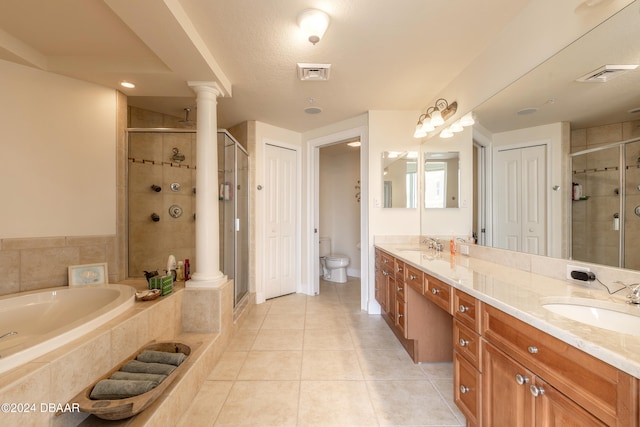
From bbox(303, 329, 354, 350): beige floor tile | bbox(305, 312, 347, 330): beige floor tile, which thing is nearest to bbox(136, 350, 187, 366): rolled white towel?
bbox(303, 329, 354, 350): beige floor tile

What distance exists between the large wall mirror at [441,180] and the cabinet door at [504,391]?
151cm

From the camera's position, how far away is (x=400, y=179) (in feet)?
9.12

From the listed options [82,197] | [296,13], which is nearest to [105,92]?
[82,197]

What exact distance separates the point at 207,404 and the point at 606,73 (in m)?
2.66

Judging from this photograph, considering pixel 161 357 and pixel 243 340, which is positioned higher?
pixel 161 357

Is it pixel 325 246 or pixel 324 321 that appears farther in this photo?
pixel 325 246

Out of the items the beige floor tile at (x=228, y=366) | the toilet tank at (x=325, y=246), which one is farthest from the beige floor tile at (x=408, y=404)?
the toilet tank at (x=325, y=246)

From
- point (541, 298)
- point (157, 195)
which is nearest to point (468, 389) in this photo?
point (541, 298)

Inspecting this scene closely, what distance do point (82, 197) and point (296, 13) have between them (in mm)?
2319

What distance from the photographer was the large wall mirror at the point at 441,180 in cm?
227

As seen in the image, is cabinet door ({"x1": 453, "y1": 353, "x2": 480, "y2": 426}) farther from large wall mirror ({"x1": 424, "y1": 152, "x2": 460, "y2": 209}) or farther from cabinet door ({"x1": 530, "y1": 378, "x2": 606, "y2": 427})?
large wall mirror ({"x1": 424, "y1": 152, "x2": 460, "y2": 209})

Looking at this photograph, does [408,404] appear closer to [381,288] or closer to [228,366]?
[381,288]

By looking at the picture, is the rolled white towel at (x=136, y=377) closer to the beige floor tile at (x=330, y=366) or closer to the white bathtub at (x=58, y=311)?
the white bathtub at (x=58, y=311)

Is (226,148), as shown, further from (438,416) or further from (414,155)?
(438,416)
